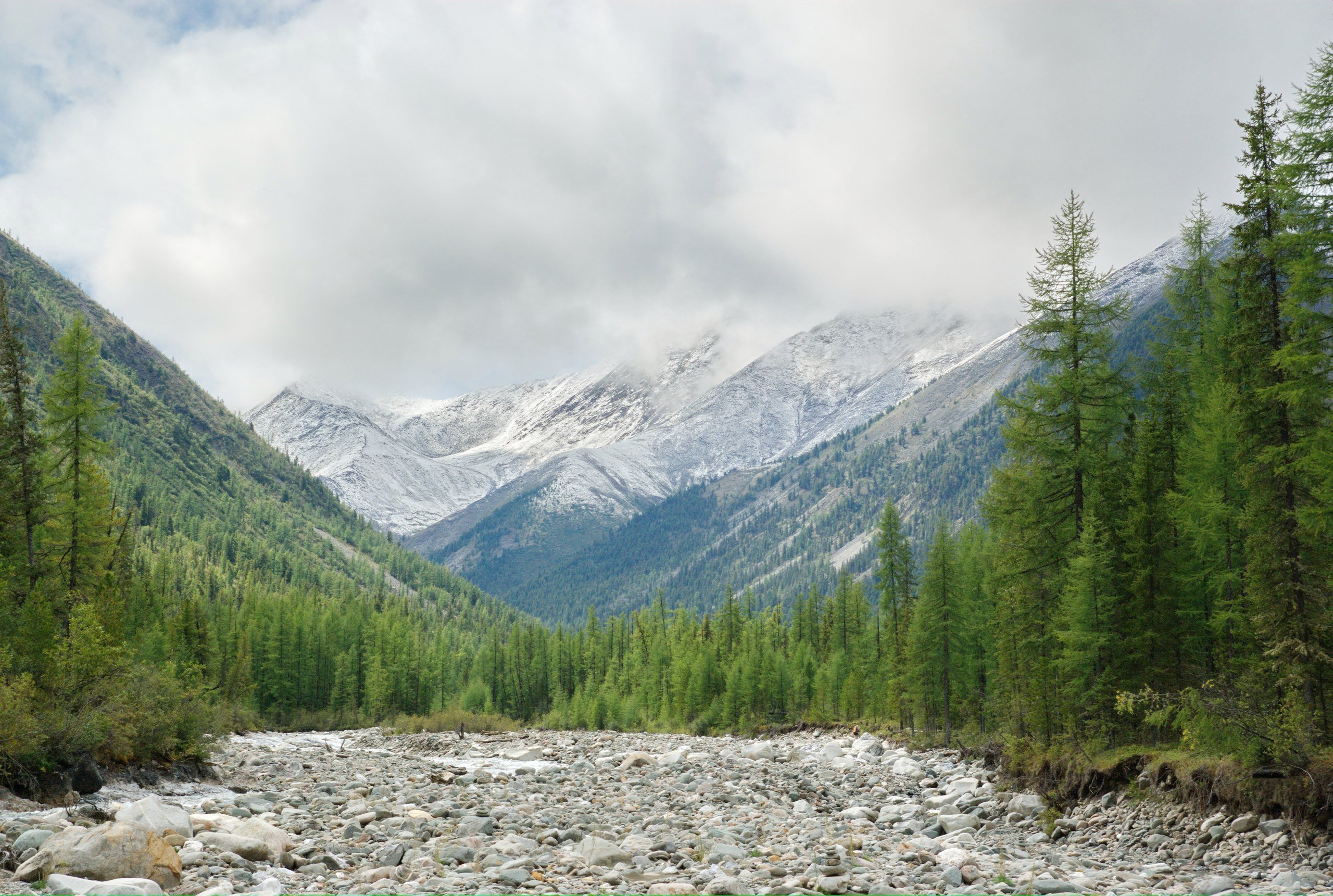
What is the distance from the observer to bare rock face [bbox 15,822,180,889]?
455 inches

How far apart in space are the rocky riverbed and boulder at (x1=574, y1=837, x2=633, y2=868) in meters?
0.04

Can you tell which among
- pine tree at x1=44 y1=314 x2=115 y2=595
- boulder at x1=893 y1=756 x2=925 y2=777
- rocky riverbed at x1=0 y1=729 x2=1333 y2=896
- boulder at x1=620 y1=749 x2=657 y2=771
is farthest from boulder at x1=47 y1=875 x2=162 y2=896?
boulder at x1=893 y1=756 x2=925 y2=777

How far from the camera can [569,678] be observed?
111938mm

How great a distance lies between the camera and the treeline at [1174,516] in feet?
57.4

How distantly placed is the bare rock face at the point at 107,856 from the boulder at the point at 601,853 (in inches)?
262

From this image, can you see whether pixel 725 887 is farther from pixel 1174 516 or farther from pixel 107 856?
pixel 1174 516

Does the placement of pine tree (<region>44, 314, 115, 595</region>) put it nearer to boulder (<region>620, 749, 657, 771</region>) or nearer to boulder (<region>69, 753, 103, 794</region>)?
boulder (<region>69, 753, 103, 794</region>)

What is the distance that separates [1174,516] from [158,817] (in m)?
27.4

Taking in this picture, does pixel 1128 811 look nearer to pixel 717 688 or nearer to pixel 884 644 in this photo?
pixel 884 644

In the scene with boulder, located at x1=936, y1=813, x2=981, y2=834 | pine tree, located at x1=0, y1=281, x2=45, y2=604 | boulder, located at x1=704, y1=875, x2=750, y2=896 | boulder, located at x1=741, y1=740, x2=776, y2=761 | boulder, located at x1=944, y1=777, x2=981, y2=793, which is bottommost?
boulder, located at x1=741, y1=740, x2=776, y2=761

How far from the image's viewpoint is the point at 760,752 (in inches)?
A: 1764

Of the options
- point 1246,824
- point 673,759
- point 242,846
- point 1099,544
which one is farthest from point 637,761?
point 1246,824

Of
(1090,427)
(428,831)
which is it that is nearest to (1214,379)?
(1090,427)

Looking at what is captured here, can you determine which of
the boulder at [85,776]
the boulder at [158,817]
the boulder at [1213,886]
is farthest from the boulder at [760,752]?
the boulder at [158,817]
